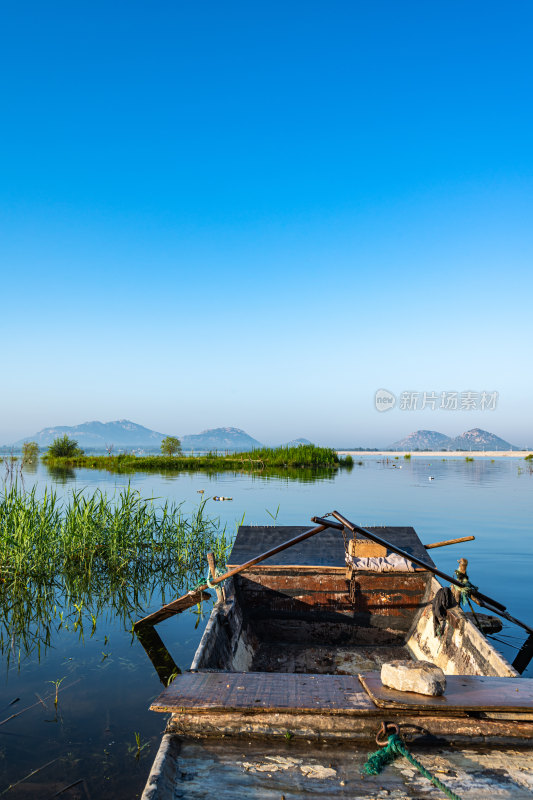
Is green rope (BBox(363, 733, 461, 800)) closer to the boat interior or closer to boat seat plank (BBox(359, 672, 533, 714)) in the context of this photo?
boat seat plank (BBox(359, 672, 533, 714))

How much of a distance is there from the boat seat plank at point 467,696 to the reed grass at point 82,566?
17.4 feet

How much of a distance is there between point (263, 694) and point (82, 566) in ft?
23.6

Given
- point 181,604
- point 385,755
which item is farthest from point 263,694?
point 181,604

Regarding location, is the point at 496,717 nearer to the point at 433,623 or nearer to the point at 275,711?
the point at 275,711

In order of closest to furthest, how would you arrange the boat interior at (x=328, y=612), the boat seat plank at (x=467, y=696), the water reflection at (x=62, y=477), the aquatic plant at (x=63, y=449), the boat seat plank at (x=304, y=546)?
the boat seat plank at (x=467, y=696) → the boat interior at (x=328, y=612) → the boat seat plank at (x=304, y=546) → the water reflection at (x=62, y=477) → the aquatic plant at (x=63, y=449)

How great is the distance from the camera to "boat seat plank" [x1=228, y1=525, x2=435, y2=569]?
6879 mm

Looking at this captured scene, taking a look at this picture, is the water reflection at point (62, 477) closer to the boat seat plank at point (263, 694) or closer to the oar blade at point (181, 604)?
the oar blade at point (181, 604)

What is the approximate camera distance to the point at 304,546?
299 inches

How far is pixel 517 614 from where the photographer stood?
816cm

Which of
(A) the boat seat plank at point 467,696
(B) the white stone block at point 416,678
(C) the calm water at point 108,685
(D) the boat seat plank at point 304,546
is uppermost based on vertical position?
(B) the white stone block at point 416,678

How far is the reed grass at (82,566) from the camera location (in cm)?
741

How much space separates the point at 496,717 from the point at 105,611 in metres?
6.58

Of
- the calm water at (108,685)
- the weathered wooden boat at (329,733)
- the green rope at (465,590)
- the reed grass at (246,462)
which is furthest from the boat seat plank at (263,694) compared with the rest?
the reed grass at (246,462)

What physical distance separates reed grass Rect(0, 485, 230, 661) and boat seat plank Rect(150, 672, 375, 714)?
441 centimetres
